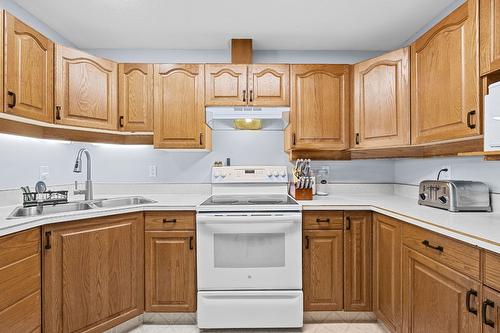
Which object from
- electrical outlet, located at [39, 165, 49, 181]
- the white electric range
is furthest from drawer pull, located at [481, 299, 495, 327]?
electrical outlet, located at [39, 165, 49, 181]

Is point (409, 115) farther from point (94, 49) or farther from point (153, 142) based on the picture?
point (94, 49)

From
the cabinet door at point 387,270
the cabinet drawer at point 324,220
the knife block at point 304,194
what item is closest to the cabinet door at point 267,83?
the knife block at point 304,194

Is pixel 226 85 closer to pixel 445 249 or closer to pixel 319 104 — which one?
pixel 319 104

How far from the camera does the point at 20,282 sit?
1380 mm

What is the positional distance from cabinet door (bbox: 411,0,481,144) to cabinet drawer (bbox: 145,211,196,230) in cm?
177

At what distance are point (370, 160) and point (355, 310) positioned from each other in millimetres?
1415

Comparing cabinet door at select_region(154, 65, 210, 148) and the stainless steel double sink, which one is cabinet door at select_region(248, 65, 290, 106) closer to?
cabinet door at select_region(154, 65, 210, 148)

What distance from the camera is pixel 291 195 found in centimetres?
255

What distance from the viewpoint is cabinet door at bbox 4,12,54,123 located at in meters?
1.58

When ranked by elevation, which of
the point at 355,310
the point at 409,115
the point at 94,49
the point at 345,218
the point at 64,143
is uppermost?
the point at 94,49

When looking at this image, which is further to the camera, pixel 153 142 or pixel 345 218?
pixel 153 142

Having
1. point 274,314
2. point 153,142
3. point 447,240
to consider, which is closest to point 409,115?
point 447,240

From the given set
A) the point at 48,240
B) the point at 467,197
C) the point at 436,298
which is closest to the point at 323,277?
the point at 436,298

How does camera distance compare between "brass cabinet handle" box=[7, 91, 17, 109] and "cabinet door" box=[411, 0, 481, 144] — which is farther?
"brass cabinet handle" box=[7, 91, 17, 109]
